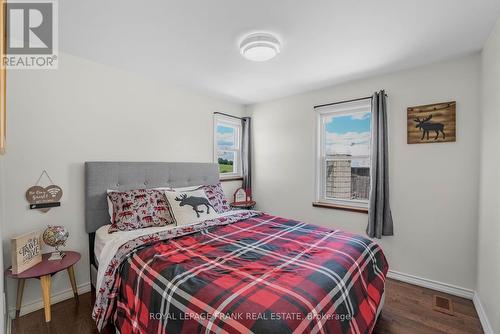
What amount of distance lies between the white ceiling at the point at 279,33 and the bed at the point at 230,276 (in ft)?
3.94

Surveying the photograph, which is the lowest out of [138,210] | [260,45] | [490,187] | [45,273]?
[45,273]

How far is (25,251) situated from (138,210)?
0.83m

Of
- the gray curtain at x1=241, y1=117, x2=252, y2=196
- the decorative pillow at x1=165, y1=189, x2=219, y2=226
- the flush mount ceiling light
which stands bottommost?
the decorative pillow at x1=165, y1=189, x2=219, y2=226

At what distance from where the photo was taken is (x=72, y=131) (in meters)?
2.26

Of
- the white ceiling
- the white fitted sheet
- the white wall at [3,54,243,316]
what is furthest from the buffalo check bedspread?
the white ceiling

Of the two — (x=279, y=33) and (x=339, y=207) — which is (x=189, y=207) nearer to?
(x=279, y=33)

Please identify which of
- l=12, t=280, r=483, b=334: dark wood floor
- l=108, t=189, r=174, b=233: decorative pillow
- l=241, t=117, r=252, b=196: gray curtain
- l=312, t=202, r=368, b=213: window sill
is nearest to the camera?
l=12, t=280, r=483, b=334: dark wood floor

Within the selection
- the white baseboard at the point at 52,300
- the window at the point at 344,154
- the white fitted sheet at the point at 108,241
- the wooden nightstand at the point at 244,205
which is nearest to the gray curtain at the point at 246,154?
the wooden nightstand at the point at 244,205

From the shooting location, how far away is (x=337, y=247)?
5.68 feet

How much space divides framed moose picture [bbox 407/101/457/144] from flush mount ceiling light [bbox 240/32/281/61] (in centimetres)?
171

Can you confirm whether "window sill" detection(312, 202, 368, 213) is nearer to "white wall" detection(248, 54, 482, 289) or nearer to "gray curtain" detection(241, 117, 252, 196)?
"white wall" detection(248, 54, 482, 289)

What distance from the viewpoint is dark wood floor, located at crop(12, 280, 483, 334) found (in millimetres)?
1822

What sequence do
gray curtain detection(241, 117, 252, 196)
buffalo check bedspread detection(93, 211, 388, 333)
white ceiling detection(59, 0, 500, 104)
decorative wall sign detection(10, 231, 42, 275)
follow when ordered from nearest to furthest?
buffalo check bedspread detection(93, 211, 388, 333), white ceiling detection(59, 0, 500, 104), decorative wall sign detection(10, 231, 42, 275), gray curtain detection(241, 117, 252, 196)

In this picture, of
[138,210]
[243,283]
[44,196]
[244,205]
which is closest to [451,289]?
[243,283]
